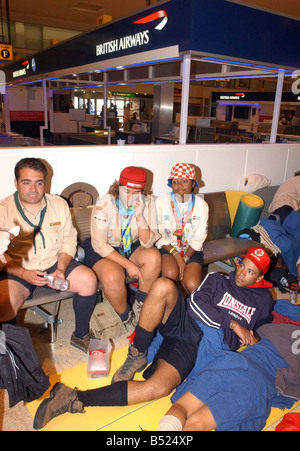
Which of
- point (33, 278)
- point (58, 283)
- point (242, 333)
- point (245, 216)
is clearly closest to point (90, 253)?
point (58, 283)

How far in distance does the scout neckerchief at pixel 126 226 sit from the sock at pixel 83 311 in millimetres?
521

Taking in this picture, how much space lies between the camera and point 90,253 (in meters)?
3.00

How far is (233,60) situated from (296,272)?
245 centimetres

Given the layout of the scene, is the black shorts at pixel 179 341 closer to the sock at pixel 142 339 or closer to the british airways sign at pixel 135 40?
the sock at pixel 142 339

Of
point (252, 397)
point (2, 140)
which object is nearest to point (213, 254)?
point (252, 397)

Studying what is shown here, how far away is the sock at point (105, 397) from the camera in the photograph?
2.05 meters

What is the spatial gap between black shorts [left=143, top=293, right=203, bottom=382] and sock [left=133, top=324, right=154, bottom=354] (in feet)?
0.31

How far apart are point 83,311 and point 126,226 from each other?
79 centimetres

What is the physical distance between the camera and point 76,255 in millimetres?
2951

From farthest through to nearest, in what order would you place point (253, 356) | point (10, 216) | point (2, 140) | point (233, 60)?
1. point (2, 140)
2. point (233, 60)
3. point (10, 216)
4. point (253, 356)

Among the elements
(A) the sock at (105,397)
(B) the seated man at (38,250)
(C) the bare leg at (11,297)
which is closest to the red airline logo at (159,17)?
(B) the seated man at (38,250)

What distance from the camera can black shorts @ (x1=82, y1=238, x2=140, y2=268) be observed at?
2.91 metres

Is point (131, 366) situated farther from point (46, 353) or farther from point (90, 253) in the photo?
point (90, 253)
